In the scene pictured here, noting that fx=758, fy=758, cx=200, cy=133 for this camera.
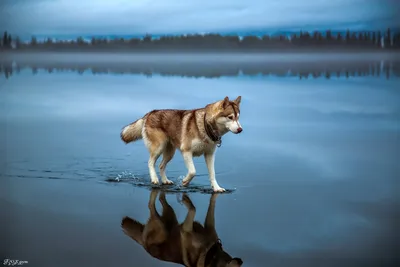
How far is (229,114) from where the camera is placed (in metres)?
8.03

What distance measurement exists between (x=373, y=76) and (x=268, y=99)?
937 cm

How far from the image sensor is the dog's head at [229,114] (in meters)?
7.98

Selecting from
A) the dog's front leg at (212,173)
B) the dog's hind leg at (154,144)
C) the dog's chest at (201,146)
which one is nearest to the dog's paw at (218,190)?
the dog's front leg at (212,173)

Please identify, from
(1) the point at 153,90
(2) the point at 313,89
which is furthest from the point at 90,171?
(2) the point at 313,89

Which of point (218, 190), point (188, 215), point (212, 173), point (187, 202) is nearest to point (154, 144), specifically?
Result: point (212, 173)

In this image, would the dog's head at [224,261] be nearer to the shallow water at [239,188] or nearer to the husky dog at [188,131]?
the shallow water at [239,188]

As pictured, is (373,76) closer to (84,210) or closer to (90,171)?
(90,171)

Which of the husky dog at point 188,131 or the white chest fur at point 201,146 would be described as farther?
the white chest fur at point 201,146

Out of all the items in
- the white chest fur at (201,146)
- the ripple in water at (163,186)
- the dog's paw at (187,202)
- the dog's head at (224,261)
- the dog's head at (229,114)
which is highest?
the dog's head at (229,114)

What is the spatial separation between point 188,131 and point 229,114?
668 millimetres

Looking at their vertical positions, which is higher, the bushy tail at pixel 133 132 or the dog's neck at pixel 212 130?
the dog's neck at pixel 212 130

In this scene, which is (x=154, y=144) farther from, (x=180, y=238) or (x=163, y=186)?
(x=180, y=238)

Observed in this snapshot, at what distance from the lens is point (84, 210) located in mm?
7633

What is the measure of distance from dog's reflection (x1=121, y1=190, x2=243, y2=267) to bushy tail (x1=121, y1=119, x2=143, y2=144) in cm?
162
